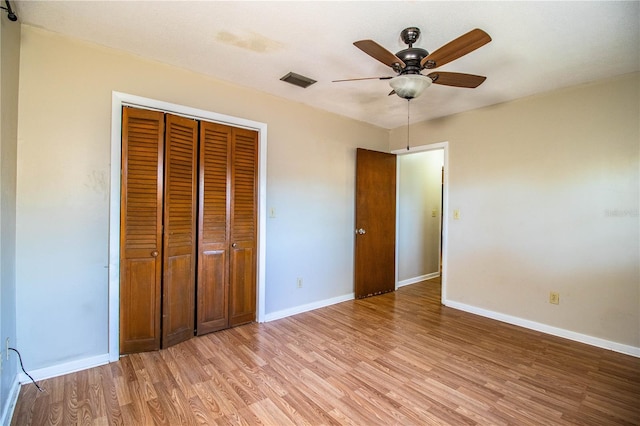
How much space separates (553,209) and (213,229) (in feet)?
11.3

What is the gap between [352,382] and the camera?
2.10m

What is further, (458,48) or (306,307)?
(306,307)

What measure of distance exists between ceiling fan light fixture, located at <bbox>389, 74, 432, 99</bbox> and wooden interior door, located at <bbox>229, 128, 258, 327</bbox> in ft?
5.33

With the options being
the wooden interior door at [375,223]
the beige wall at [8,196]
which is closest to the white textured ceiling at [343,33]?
the beige wall at [8,196]

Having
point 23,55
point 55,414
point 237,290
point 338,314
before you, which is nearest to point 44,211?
point 23,55

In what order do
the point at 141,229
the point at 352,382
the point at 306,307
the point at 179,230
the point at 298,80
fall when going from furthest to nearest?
the point at 306,307
the point at 298,80
the point at 179,230
the point at 141,229
the point at 352,382

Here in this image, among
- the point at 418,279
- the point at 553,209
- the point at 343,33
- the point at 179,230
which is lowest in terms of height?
the point at 418,279

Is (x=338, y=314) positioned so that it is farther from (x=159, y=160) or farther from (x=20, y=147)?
(x=20, y=147)

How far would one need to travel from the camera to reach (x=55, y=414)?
5.69ft

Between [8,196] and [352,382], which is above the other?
[8,196]

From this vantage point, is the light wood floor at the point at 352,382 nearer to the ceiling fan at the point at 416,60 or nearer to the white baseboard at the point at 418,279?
the white baseboard at the point at 418,279

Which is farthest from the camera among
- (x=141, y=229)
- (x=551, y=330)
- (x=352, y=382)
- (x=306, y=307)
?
(x=306, y=307)

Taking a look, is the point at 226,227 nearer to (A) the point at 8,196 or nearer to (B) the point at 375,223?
(A) the point at 8,196

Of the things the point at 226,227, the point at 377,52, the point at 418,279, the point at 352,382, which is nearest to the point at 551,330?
the point at 418,279
